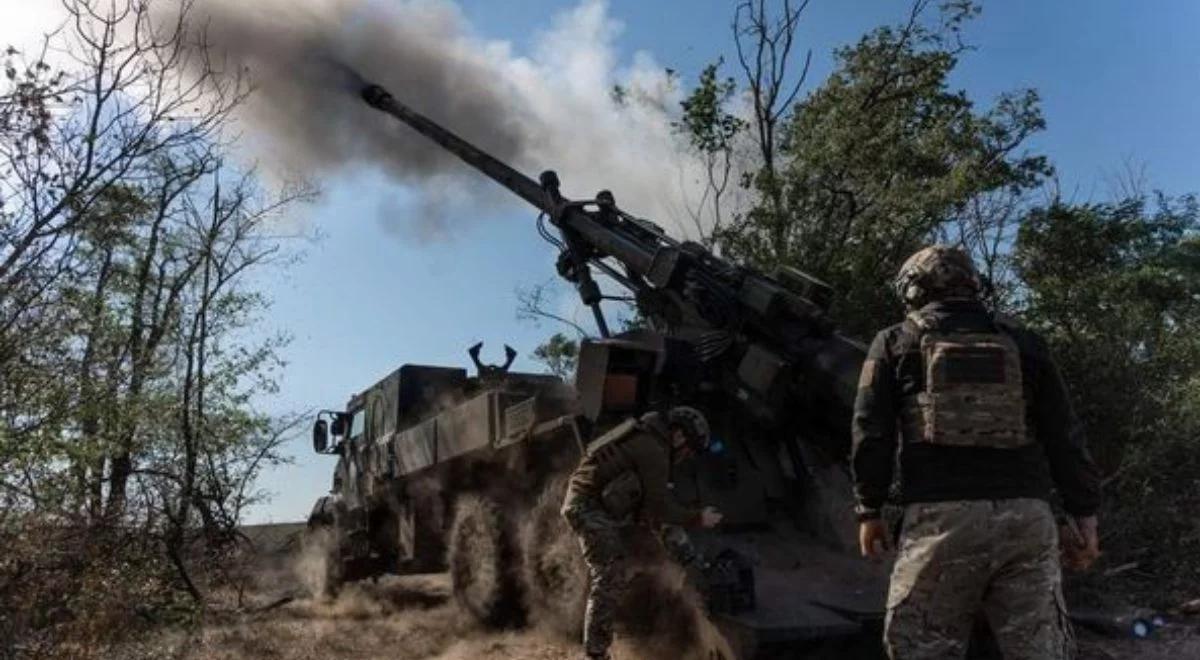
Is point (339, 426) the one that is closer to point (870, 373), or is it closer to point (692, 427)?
point (692, 427)

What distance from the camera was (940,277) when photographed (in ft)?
12.7

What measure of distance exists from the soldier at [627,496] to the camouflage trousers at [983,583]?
8.86 ft

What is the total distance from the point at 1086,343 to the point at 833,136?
4861 millimetres

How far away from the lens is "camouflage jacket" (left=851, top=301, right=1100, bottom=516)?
11.8ft

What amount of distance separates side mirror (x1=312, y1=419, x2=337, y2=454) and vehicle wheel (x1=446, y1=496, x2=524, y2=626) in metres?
4.34

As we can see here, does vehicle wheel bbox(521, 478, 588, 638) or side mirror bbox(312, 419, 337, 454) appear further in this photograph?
side mirror bbox(312, 419, 337, 454)

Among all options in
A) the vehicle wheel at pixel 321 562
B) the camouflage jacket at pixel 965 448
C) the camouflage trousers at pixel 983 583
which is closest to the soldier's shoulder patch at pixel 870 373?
the camouflage jacket at pixel 965 448

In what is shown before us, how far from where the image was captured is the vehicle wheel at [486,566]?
324 inches

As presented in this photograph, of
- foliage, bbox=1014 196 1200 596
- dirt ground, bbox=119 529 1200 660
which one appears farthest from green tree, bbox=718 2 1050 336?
dirt ground, bbox=119 529 1200 660

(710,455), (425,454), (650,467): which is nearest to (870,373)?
(650,467)

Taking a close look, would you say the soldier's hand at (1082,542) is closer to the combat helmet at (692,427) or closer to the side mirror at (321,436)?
the combat helmet at (692,427)

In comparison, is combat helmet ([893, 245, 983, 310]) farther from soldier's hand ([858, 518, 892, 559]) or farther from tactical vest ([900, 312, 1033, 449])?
soldier's hand ([858, 518, 892, 559])

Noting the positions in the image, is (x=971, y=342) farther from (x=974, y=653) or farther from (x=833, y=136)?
(x=833, y=136)

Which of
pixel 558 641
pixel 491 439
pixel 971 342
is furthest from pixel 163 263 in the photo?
pixel 971 342
